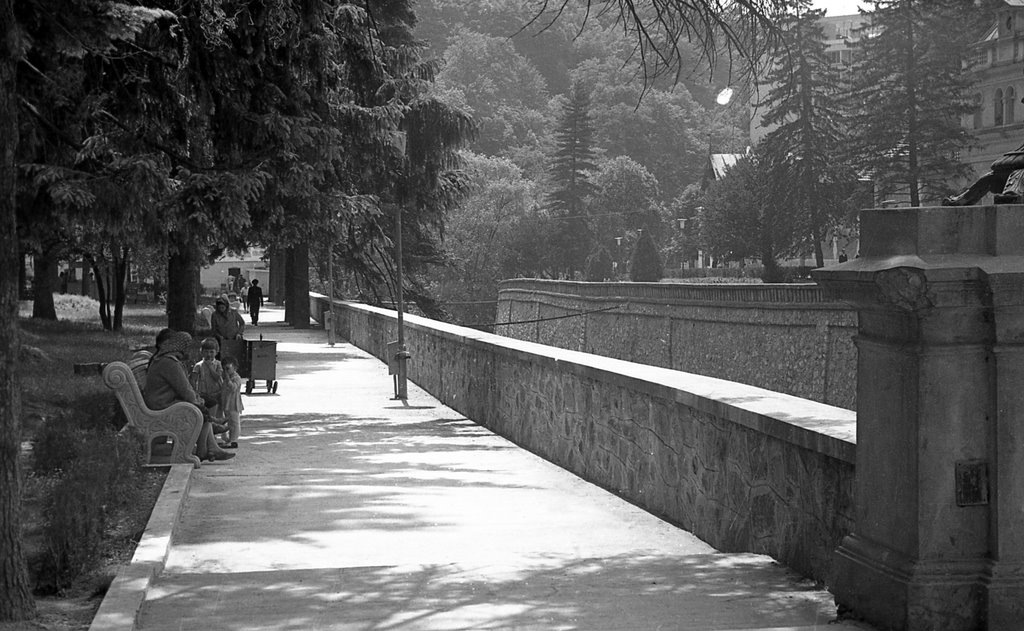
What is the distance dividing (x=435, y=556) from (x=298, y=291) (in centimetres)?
3778

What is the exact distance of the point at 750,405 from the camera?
7.40 metres

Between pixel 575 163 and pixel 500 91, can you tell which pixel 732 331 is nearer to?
pixel 575 163

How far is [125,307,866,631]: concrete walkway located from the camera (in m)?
5.73

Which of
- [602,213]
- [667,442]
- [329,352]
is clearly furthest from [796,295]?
[602,213]

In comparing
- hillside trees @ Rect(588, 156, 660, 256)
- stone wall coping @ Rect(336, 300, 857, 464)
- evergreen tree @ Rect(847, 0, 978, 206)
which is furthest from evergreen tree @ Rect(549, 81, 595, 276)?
stone wall coping @ Rect(336, 300, 857, 464)

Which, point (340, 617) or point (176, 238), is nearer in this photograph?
point (340, 617)

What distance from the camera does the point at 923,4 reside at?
845 centimetres

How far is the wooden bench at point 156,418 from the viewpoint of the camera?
36.6 ft

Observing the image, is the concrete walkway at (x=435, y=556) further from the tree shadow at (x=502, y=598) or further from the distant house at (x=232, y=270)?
the distant house at (x=232, y=270)

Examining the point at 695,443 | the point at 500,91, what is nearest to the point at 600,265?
the point at 500,91

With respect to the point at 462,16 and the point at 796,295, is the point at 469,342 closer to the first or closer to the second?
the point at 796,295

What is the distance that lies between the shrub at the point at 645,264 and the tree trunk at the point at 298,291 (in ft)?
121

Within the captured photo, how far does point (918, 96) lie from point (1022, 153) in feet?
175

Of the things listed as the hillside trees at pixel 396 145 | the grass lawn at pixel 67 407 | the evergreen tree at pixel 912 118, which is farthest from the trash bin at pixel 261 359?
the evergreen tree at pixel 912 118
